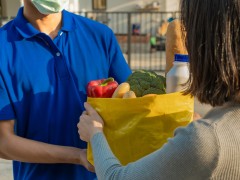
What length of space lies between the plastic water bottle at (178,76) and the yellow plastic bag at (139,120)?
0.07 m

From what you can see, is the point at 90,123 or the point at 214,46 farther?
the point at 90,123

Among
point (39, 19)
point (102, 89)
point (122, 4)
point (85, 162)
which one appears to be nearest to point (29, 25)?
point (39, 19)

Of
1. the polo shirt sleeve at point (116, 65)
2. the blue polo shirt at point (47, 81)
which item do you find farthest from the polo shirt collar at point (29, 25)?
the polo shirt sleeve at point (116, 65)

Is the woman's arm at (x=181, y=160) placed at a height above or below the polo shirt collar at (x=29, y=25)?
below

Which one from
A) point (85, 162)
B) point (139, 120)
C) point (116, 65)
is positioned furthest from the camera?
point (116, 65)

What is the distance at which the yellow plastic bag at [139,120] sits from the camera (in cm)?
154

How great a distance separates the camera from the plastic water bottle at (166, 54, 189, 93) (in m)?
1.64

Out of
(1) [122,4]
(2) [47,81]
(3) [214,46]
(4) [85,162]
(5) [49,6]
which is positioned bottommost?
(4) [85,162]

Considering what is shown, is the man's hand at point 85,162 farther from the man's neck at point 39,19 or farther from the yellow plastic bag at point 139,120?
the man's neck at point 39,19

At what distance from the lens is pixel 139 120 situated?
5.09 feet

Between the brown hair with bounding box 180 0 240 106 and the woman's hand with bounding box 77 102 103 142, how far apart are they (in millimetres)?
428

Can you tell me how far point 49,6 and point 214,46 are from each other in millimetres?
906

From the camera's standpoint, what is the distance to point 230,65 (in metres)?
1.25

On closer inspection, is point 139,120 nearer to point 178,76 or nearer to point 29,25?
point 178,76
